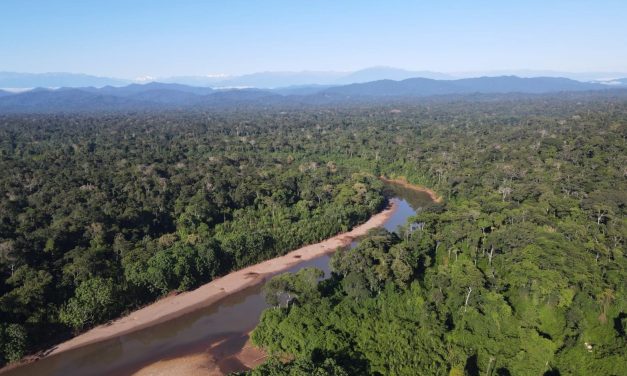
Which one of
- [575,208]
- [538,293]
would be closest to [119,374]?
[538,293]

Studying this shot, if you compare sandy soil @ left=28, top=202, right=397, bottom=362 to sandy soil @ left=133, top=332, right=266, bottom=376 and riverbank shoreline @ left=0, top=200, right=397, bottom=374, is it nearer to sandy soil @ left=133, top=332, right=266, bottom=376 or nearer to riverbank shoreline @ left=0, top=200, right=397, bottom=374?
riverbank shoreline @ left=0, top=200, right=397, bottom=374

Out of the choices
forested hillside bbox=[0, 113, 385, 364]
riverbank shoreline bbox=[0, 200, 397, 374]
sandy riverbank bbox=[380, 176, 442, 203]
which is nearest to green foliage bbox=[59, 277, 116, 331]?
forested hillside bbox=[0, 113, 385, 364]

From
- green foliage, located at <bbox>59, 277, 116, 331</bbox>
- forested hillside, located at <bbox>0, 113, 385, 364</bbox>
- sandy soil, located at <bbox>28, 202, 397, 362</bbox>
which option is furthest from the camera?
forested hillside, located at <bbox>0, 113, 385, 364</bbox>

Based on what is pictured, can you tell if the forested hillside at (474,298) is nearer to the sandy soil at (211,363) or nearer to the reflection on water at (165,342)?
the sandy soil at (211,363)

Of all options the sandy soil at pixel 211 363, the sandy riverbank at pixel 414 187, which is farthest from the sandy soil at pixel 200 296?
the sandy riverbank at pixel 414 187

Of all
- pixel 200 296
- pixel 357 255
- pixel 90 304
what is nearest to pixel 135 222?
pixel 200 296

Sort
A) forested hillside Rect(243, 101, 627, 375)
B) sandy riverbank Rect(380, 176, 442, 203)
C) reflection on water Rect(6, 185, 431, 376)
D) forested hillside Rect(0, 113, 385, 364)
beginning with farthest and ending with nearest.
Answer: sandy riverbank Rect(380, 176, 442, 203)
forested hillside Rect(0, 113, 385, 364)
reflection on water Rect(6, 185, 431, 376)
forested hillside Rect(243, 101, 627, 375)

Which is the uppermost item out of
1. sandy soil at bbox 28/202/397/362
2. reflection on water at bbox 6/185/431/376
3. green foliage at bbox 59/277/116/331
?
green foliage at bbox 59/277/116/331

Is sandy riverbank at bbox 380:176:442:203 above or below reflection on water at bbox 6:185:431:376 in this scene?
above
